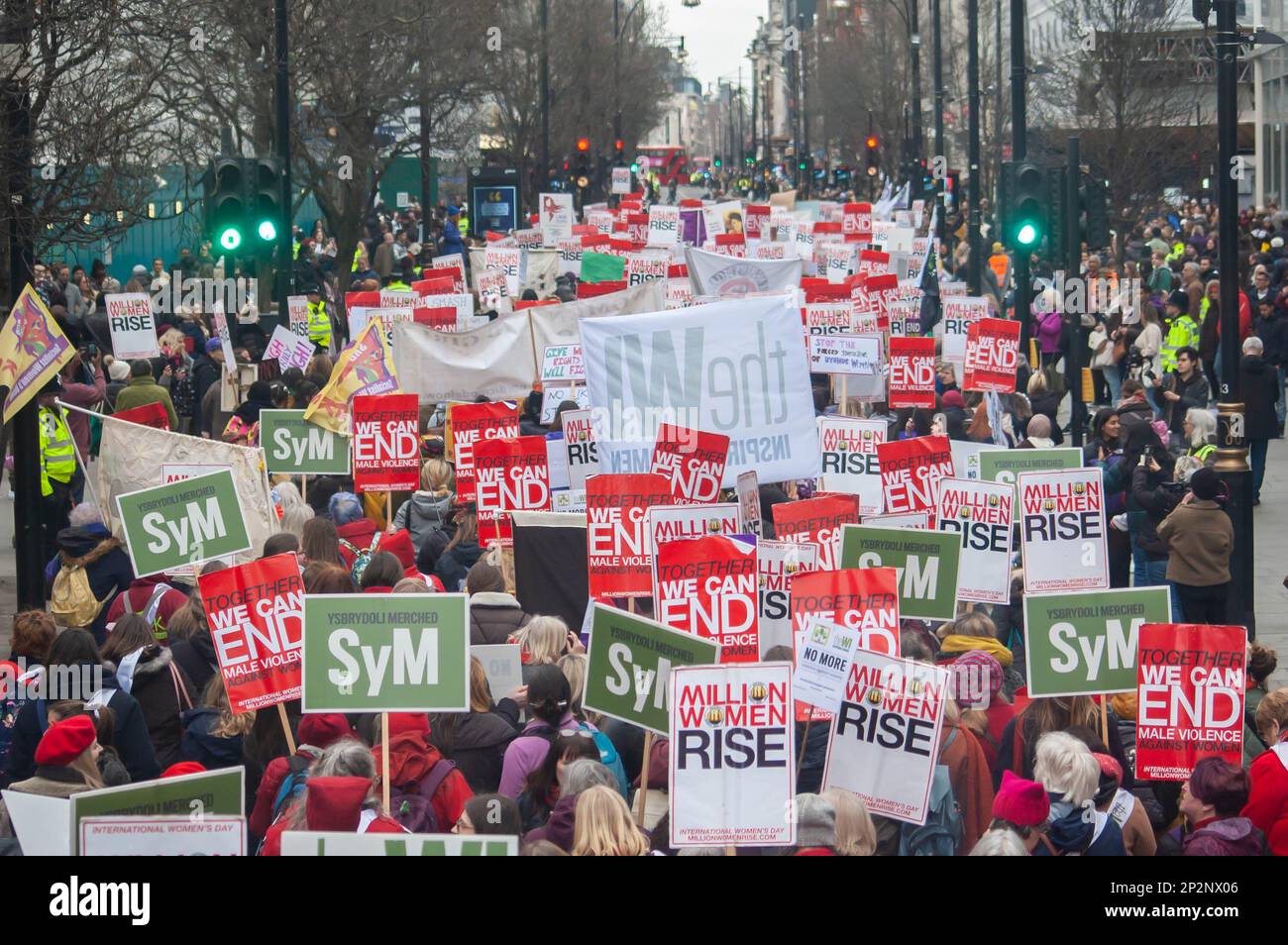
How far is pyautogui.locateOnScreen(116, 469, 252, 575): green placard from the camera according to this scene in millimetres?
10188

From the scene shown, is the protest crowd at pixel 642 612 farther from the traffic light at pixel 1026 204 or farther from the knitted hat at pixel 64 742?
the traffic light at pixel 1026 204

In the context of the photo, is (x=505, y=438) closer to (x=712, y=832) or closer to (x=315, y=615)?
(x=315, y=615)

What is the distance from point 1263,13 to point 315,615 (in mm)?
51267

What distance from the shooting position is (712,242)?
33281 millimetres

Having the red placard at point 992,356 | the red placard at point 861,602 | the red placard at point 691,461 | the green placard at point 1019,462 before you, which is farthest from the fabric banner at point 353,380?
the red placard at point 861,602

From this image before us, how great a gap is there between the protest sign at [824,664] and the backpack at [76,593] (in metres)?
5.16

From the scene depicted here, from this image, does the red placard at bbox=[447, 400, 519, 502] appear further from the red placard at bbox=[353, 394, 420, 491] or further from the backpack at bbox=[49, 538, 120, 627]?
the backpack at bbox=[49, 538, 120, 627]

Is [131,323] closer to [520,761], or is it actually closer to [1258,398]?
[1258,398]

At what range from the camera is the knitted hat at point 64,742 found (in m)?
7.04

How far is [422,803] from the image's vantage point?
289 inches

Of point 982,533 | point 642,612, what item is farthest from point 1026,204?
point 642,612

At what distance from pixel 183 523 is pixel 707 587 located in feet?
10.7

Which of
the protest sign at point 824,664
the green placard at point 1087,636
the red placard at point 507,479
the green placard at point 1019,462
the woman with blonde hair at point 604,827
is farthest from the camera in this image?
the red placard at point 507,479
